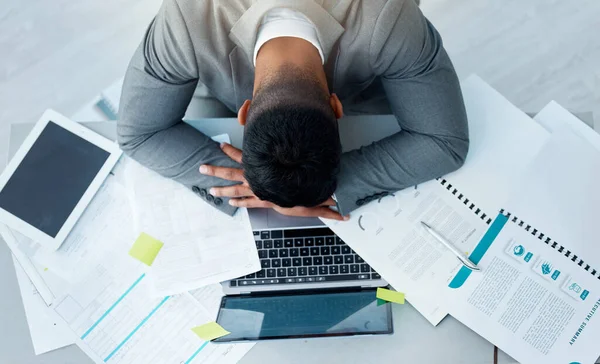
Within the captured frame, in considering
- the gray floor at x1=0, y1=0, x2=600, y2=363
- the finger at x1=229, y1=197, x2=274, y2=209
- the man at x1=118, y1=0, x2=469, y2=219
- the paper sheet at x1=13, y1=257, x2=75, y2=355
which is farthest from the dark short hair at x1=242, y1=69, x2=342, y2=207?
the gray floor at x1=0, y1=0, x2=600, y2=363

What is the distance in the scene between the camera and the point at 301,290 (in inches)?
40.8

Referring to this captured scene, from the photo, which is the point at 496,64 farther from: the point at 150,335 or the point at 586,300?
the point at 150,335

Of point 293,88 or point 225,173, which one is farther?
point 225,173

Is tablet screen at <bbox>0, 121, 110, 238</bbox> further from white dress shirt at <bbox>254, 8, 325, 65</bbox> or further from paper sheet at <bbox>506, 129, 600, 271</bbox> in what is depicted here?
paper sheet at <bbox>506, 129, 600, 271</bbox>

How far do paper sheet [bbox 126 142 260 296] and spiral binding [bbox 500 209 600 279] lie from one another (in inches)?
19.9

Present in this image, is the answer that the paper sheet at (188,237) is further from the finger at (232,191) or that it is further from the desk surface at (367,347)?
the desk surface at (367,347)

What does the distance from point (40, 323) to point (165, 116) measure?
1.55ft

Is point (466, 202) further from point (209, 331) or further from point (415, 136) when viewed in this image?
point (209, 331)

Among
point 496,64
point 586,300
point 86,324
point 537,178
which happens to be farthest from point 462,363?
point 496,64

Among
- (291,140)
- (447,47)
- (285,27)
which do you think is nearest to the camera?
(291,140)

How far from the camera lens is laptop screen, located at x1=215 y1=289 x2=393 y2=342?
100cm

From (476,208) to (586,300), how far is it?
10.1 inches

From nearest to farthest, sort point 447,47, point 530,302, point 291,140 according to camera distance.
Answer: point 291,140 → point 530,302 → point 447,47

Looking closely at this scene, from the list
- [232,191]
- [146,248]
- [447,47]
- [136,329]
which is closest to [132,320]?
[136,329]
